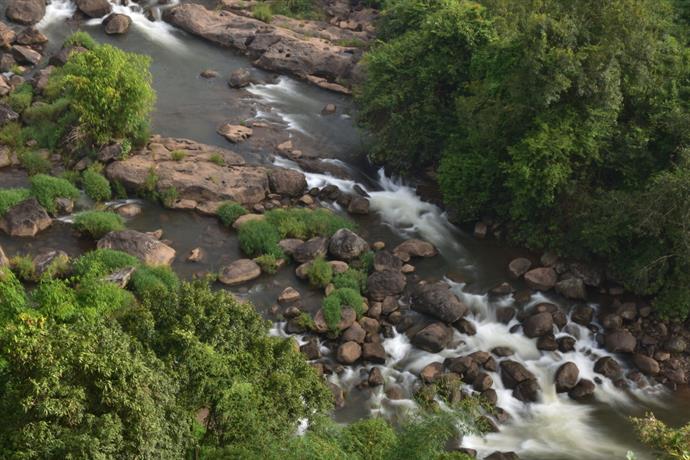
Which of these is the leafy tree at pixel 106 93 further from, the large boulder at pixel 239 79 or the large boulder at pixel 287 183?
the large boulder at pixel 239 79

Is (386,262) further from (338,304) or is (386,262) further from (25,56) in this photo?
(25,56)

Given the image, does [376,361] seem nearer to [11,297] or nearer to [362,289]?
[362,289]

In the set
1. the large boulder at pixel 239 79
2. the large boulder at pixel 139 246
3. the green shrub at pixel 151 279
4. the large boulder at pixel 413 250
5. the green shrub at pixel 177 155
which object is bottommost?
the large boulder at pixel 139 246

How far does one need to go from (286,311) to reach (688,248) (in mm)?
13468

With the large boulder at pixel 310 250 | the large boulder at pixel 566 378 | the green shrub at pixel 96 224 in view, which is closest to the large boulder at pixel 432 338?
the large boulder at pixel 566 378

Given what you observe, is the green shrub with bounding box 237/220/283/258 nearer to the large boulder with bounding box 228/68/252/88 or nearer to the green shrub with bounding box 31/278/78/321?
the green shrub with bounding box 31/278/78/321

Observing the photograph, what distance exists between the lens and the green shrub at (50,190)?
27.3 metres

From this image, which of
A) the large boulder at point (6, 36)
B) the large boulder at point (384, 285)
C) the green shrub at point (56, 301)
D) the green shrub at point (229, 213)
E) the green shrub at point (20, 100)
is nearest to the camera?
the green shrub at point (56, 301)

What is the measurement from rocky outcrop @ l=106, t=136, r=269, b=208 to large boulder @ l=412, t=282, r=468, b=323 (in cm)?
898

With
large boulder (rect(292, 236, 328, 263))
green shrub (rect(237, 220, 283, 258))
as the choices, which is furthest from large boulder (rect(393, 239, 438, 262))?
green shrub (rect(237, 220, 283, 258))

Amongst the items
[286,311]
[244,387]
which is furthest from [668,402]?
[244,387]

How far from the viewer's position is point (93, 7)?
139 feet

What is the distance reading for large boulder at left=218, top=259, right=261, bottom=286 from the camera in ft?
83.3

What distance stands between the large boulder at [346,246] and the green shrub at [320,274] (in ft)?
3.77
